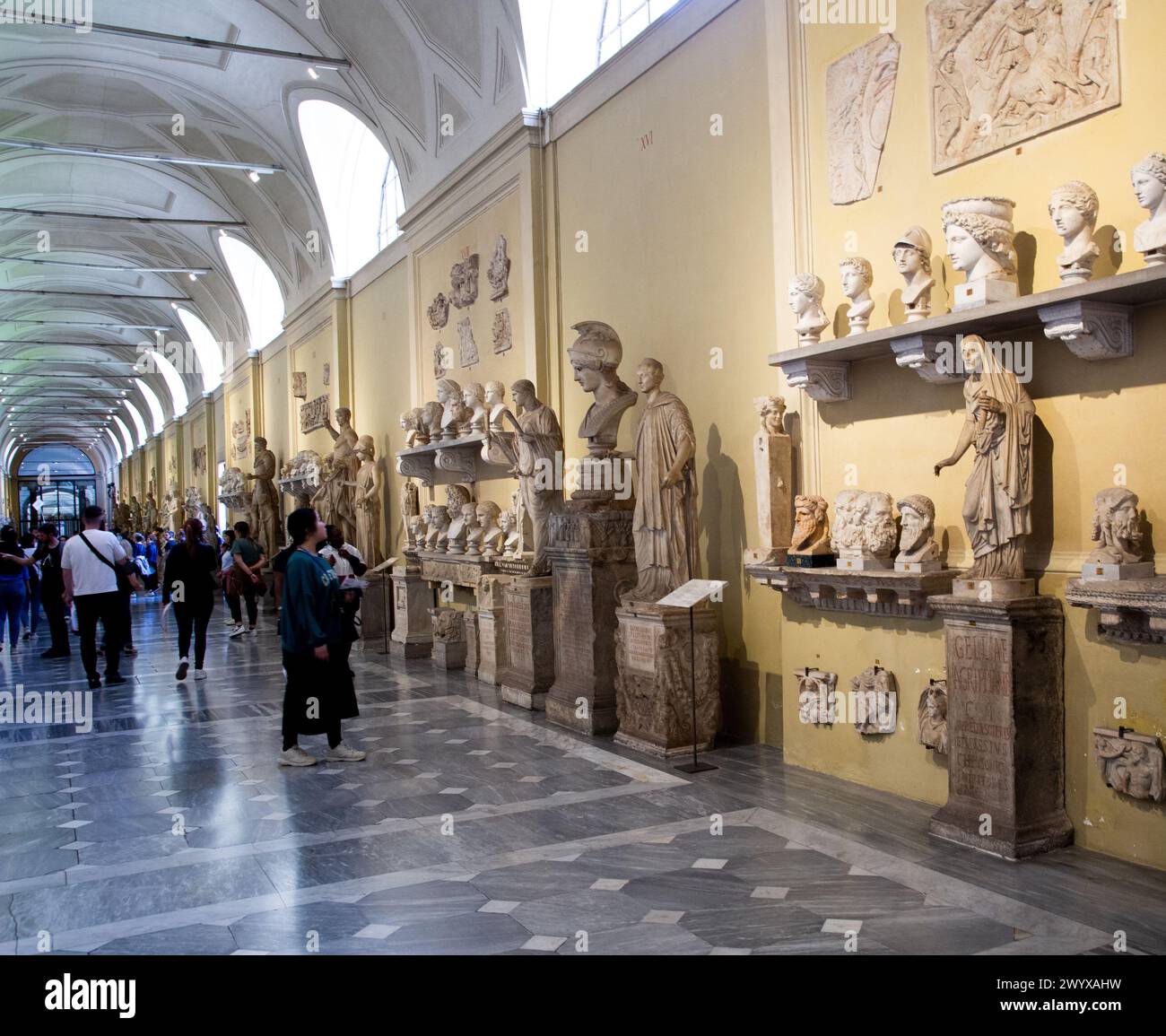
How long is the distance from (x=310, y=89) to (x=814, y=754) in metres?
12.4

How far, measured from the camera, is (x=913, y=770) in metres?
5.81

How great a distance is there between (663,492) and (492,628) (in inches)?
139

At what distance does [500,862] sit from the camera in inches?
195

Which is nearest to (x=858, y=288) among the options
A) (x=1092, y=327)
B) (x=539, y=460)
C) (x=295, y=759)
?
(x=1092, y=327)

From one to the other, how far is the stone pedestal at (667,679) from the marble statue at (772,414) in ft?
4.40

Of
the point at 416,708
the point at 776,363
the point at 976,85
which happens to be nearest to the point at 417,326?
the point at 416,708

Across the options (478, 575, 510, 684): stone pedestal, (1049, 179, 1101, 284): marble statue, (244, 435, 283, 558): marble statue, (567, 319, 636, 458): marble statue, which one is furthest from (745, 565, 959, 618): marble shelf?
(244, 435, 283, 558): marble statue

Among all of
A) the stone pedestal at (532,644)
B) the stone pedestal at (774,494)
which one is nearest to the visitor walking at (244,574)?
the stone pedestal at (532,644)

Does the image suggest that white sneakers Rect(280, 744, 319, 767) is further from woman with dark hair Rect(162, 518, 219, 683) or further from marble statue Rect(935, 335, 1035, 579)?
marble statue Rect(935, 335, 1035, 579)

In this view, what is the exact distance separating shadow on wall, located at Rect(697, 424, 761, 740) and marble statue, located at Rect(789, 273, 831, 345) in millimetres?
1571

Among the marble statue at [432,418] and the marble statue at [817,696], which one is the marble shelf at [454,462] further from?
the marble statue at [817,696]

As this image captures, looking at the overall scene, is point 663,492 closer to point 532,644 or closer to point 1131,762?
point 532,644

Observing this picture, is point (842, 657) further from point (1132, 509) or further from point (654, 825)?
point (1132, 509)
